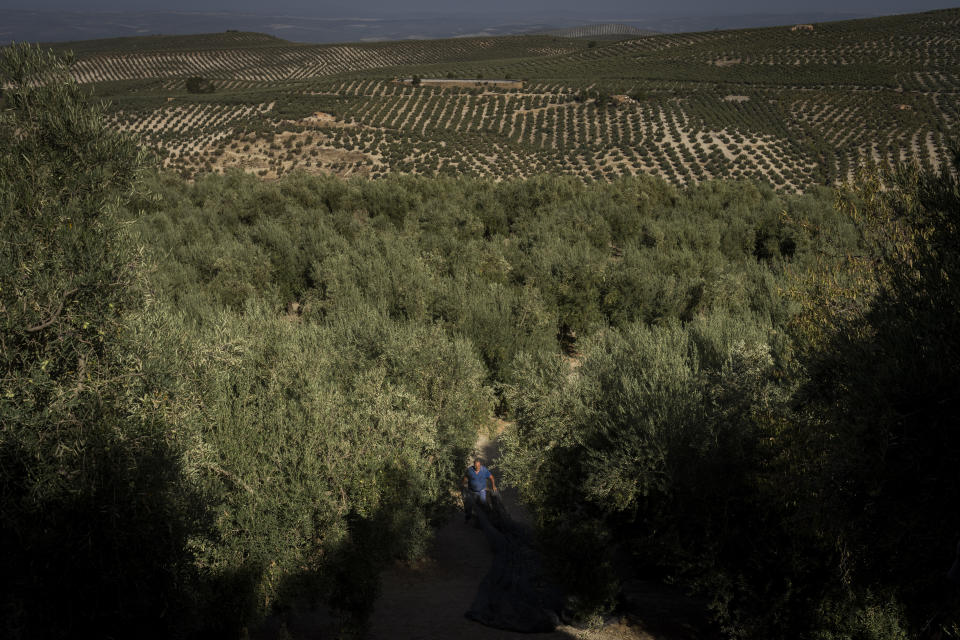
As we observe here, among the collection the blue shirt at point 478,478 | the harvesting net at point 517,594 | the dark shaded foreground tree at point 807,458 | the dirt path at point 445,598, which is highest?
the dark shaded foreground tree at point 807,458

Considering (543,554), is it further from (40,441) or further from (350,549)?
(40,441)

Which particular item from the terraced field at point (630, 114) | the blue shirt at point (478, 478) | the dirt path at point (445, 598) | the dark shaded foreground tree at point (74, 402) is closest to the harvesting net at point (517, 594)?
the dirt path at point (445, 598)

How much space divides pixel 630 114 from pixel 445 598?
62.2 metres

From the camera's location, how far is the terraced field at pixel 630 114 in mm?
50188

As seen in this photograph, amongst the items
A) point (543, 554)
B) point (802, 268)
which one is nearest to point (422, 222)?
point (802, 268)

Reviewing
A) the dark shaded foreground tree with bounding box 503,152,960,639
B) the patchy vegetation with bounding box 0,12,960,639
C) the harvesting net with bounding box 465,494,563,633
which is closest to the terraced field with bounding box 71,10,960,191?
the patchy vegetation with bounding box 0,12,960,639

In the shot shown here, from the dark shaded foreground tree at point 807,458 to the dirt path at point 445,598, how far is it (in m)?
1.11

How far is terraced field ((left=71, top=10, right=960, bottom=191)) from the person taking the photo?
50.2 m

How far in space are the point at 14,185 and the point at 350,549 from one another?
18.2 feet

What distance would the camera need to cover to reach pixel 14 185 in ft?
19.9

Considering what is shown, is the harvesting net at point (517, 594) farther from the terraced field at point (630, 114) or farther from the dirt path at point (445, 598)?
the terraced field at point (630, 114)

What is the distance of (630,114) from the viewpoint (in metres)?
62.9

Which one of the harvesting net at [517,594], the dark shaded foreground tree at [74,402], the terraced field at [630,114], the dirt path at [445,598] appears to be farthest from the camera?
the terraced field at [630,114]

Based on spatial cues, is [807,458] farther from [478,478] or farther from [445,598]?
[478,478]
